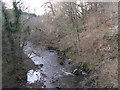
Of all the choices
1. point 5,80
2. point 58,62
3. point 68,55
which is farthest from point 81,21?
point 5,80

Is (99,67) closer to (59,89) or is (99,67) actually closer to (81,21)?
(59,89)

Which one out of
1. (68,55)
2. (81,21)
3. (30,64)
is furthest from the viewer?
(81,21)

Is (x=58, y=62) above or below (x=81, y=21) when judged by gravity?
below

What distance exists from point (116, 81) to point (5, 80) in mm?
9409

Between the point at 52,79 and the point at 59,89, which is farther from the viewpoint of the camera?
the point at 52,79

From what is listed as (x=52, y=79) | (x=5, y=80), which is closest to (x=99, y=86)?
(x=52, y=79)

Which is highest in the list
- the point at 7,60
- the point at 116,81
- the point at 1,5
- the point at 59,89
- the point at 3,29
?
the point at 1,5

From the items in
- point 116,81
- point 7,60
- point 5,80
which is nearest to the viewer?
point 116,81

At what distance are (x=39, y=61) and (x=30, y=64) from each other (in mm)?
2985

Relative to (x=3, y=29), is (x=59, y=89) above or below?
below

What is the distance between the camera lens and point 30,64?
2658 centimetres

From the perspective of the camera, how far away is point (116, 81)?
638 inches

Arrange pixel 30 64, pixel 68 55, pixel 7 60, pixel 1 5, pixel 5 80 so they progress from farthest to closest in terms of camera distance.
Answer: pixel 68 55
pixel 30 64
pixel 1 5
pixel 7 60
pixel 5 80

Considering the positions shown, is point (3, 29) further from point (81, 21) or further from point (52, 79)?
point (81, 21)
